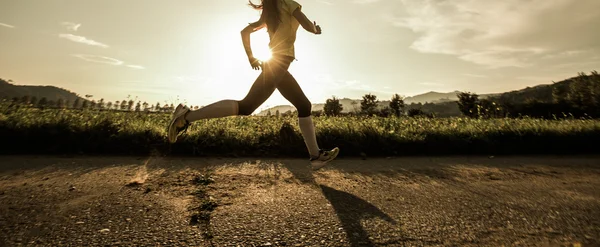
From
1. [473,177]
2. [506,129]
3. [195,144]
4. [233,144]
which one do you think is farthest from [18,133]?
[506,129]

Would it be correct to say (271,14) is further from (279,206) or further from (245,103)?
(279,206)

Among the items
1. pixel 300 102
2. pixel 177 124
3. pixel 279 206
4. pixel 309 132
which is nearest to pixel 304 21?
pixel 300 102

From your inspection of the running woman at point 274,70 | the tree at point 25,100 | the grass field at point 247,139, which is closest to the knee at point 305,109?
the running woman at point 274,70

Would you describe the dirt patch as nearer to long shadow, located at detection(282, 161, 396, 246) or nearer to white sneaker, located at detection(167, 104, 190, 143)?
long shadow, located at detection(282, 161, 396, 246)

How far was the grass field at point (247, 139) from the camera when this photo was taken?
4.03 meters

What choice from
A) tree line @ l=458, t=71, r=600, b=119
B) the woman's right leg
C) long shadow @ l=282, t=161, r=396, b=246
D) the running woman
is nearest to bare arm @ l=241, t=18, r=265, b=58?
the running woman

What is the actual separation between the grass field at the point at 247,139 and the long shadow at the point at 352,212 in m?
1.91

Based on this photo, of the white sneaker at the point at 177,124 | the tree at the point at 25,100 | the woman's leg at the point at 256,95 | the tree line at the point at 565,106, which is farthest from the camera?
the tree line at the point at 565,106

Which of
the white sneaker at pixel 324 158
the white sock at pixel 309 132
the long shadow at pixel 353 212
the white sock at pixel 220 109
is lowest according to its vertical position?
the long shadow at pixel 353 212

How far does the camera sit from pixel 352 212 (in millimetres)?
2068

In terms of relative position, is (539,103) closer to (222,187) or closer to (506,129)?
(506,129)

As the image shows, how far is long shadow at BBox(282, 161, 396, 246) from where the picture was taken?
1.66 meters

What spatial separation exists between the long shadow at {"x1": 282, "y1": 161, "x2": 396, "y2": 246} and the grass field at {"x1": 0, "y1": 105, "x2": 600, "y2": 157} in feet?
6.25

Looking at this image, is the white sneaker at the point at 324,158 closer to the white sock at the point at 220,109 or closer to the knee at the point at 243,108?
the knee at the point at 243,108
